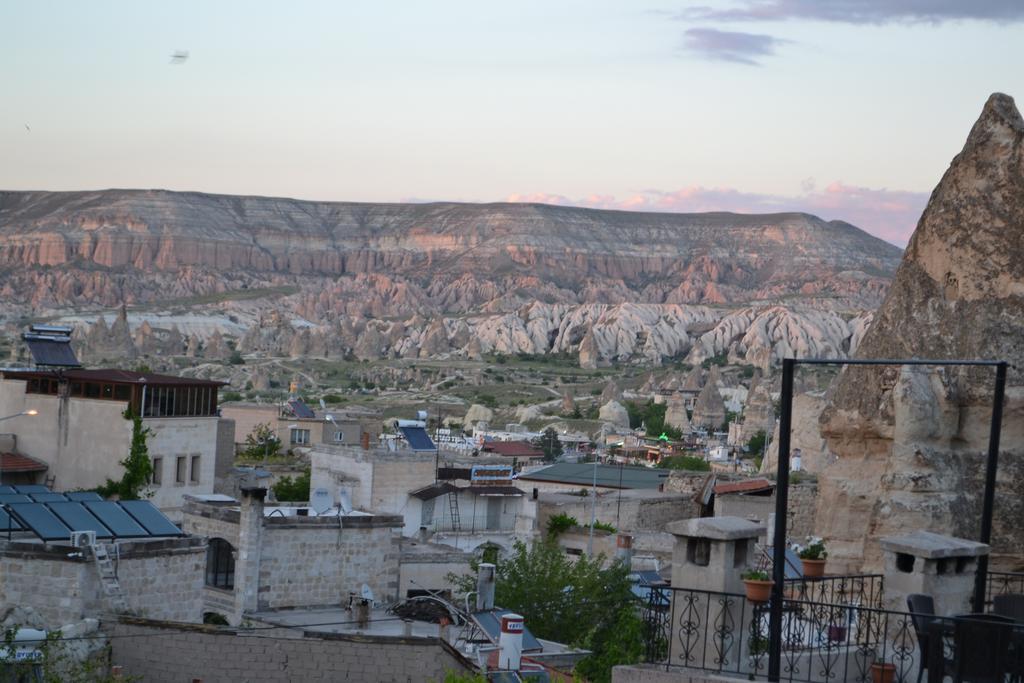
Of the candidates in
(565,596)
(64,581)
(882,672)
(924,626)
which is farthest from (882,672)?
(565,596)

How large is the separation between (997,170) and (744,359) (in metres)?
178

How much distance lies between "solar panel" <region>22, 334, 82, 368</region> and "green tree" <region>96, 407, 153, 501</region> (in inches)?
105

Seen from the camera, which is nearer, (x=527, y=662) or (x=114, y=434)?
(x=527, y=662)

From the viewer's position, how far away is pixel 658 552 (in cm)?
3155

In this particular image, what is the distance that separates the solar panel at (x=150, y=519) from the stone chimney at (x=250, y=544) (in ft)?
4.12

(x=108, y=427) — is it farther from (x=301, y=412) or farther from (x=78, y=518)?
(x=301, y=412)

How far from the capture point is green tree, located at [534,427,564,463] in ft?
256

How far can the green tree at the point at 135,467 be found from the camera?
31188mm

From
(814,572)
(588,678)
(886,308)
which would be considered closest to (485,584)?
(588,678)

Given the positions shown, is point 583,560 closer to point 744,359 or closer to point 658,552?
point 658,552

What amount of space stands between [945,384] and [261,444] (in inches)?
1650

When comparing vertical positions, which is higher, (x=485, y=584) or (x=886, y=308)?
(x=886, y=308)

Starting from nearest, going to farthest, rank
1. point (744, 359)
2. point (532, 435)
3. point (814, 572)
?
point (814, 572) < point (532, 435) < point (744, 359)

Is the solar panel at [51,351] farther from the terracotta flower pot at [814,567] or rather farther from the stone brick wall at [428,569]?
the terracotta flower pot at [814,567]
